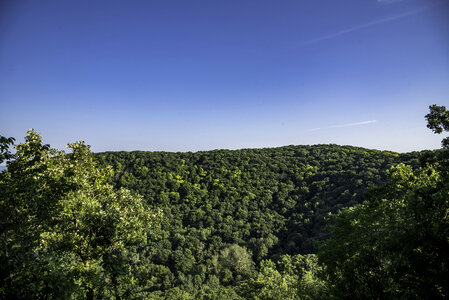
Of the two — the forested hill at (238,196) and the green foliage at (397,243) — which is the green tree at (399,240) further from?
the forested hill at (238,196)

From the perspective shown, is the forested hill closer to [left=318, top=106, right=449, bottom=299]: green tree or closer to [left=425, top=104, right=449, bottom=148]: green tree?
[left=318, top=106, right=449, bottom=299]: green tree

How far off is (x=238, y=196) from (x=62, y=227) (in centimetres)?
8065

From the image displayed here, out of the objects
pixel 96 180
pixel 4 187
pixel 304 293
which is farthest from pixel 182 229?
pixel 4 187

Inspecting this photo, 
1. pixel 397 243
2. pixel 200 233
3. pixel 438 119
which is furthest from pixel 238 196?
pixel 397 243

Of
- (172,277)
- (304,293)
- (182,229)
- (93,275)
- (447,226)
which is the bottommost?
(172,277)

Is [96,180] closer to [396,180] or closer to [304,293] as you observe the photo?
[396,180]

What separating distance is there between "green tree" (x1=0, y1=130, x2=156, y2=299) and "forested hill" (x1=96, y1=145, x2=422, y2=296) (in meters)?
50.7

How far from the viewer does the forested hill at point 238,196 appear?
2499 inches

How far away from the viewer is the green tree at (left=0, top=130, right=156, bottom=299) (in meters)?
5.92

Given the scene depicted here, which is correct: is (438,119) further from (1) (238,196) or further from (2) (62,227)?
(1) (238,196)

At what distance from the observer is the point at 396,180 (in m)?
13.5

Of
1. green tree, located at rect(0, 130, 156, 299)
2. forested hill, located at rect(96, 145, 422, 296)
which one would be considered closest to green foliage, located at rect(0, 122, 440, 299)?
green tree, located at rect(0, 130, 156, 299)

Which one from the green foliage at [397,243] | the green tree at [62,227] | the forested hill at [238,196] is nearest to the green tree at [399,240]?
the green foliage at [397,243]

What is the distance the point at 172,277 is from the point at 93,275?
54552 millimetres
